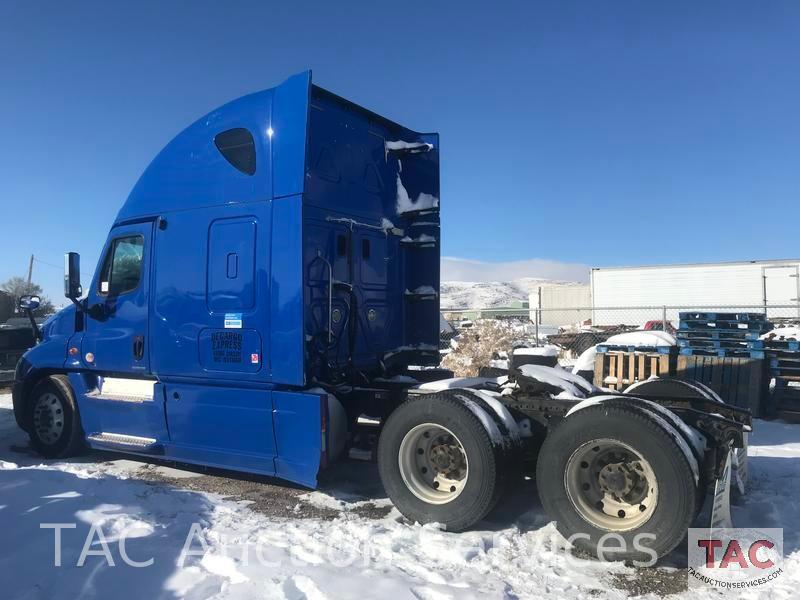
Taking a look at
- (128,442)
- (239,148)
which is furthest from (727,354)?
(128,442)

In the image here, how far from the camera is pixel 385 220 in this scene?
6711 mm

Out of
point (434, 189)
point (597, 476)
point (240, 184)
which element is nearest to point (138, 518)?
point (240, 184)

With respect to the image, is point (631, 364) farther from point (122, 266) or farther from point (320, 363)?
point (122, 266)

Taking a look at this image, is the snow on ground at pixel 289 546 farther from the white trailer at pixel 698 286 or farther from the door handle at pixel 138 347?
the white trailer at pixel 698 286

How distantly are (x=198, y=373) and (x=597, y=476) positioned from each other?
3.82 metres

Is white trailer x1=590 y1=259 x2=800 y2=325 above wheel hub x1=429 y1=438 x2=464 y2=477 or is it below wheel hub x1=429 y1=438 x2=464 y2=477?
above

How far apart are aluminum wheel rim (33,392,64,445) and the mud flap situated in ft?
22.6

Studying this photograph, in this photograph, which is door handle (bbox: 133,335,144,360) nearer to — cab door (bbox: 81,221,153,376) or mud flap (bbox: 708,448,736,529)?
cab door (bbox: 81,221,153,376)

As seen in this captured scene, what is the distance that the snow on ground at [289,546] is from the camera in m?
3.59

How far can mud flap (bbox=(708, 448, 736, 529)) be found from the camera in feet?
13.0

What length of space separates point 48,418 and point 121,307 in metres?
1.95

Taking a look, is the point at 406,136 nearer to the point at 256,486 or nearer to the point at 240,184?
the point at 240,184

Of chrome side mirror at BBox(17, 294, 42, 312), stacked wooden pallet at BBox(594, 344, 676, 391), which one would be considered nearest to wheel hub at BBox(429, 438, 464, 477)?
chrome side mirror at BBox(17, 294, 42, 312)

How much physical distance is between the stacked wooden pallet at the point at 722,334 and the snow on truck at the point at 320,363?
15.5ft
